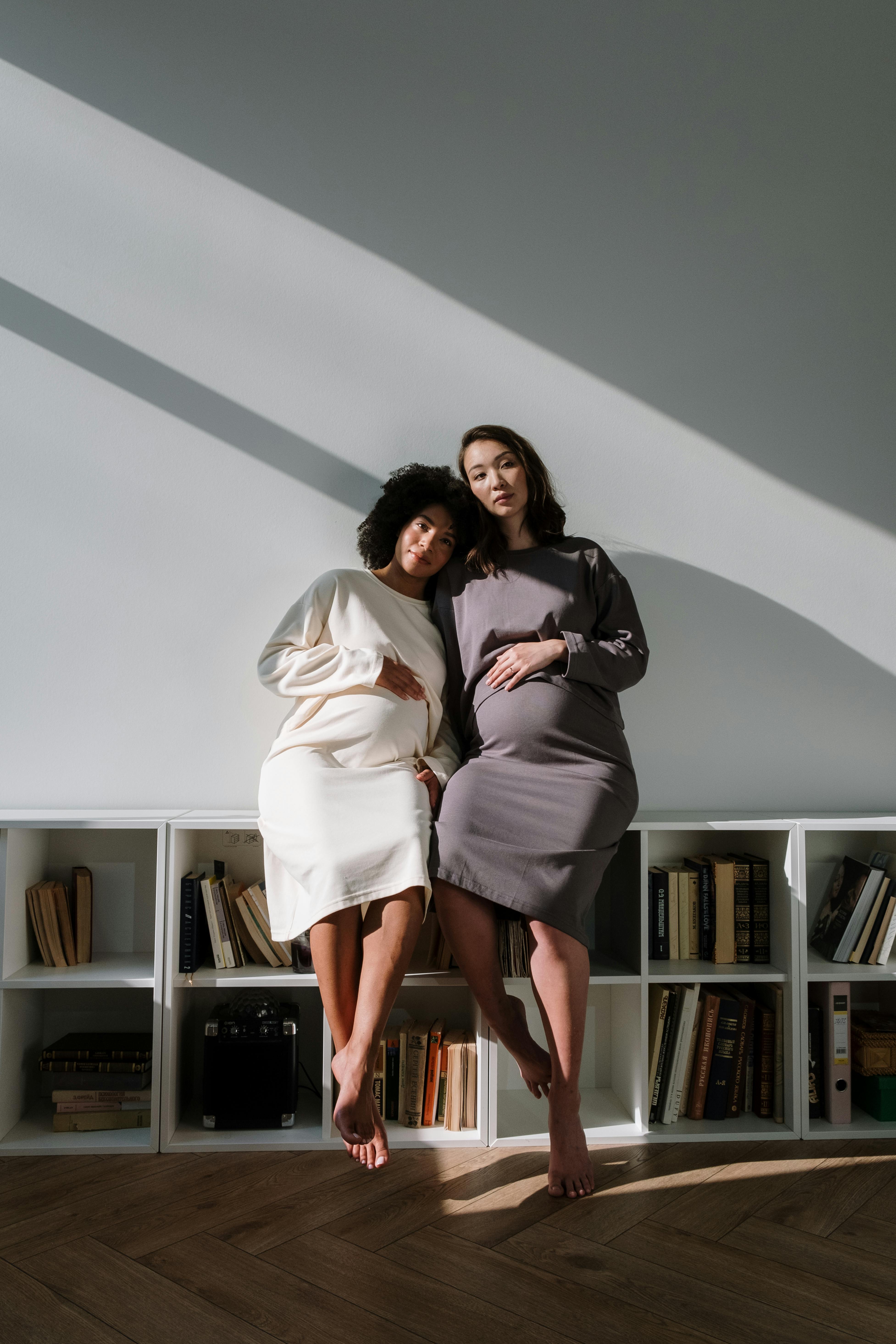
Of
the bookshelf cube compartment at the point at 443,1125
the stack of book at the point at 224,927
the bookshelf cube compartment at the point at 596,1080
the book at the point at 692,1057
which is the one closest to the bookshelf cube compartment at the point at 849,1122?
the book at the point at 692,1057

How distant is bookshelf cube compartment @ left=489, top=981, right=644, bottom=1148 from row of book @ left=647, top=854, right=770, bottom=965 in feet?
0.55

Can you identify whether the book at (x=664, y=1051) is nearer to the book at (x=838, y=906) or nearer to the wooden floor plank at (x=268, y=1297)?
the book at (x=838, y=906)

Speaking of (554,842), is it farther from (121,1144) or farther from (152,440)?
(152,440)

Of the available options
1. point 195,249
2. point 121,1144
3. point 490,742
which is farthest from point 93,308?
point 121,1144

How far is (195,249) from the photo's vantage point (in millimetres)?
2451

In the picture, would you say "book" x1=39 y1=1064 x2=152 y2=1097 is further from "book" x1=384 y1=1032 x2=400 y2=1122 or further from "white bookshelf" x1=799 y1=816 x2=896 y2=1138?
"white bookshelf" x1=799 y1=816 x2=896 y2=1138

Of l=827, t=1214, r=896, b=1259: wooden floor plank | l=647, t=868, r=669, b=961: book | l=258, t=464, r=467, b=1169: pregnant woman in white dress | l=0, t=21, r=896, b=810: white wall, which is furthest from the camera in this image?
l=0, t=21, r=896, b=810: white wall

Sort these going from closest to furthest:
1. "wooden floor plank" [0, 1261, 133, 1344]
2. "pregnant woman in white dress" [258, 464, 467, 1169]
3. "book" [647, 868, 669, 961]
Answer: "wooden floor plank" [0, 1261, 133, 1344]
"pregnant woman in white dress" [258, 464, 467, 1169]
"book" [647, 868, 669, 961]

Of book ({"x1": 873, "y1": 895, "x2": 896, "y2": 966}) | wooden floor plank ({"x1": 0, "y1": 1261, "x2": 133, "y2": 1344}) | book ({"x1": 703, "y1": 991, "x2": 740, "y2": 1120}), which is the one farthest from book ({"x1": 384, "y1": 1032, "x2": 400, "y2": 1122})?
book ({"x1": 873, "y1": 895, "x2": 896, "y2": 966})

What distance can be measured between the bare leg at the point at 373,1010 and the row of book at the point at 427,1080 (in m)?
0.24

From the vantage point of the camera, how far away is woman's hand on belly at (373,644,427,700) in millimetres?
2113

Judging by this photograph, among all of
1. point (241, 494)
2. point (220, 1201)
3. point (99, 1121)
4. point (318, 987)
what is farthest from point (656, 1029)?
point (241, 494)

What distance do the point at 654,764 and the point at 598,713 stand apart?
0.46 metres

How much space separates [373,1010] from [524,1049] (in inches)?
14.7
